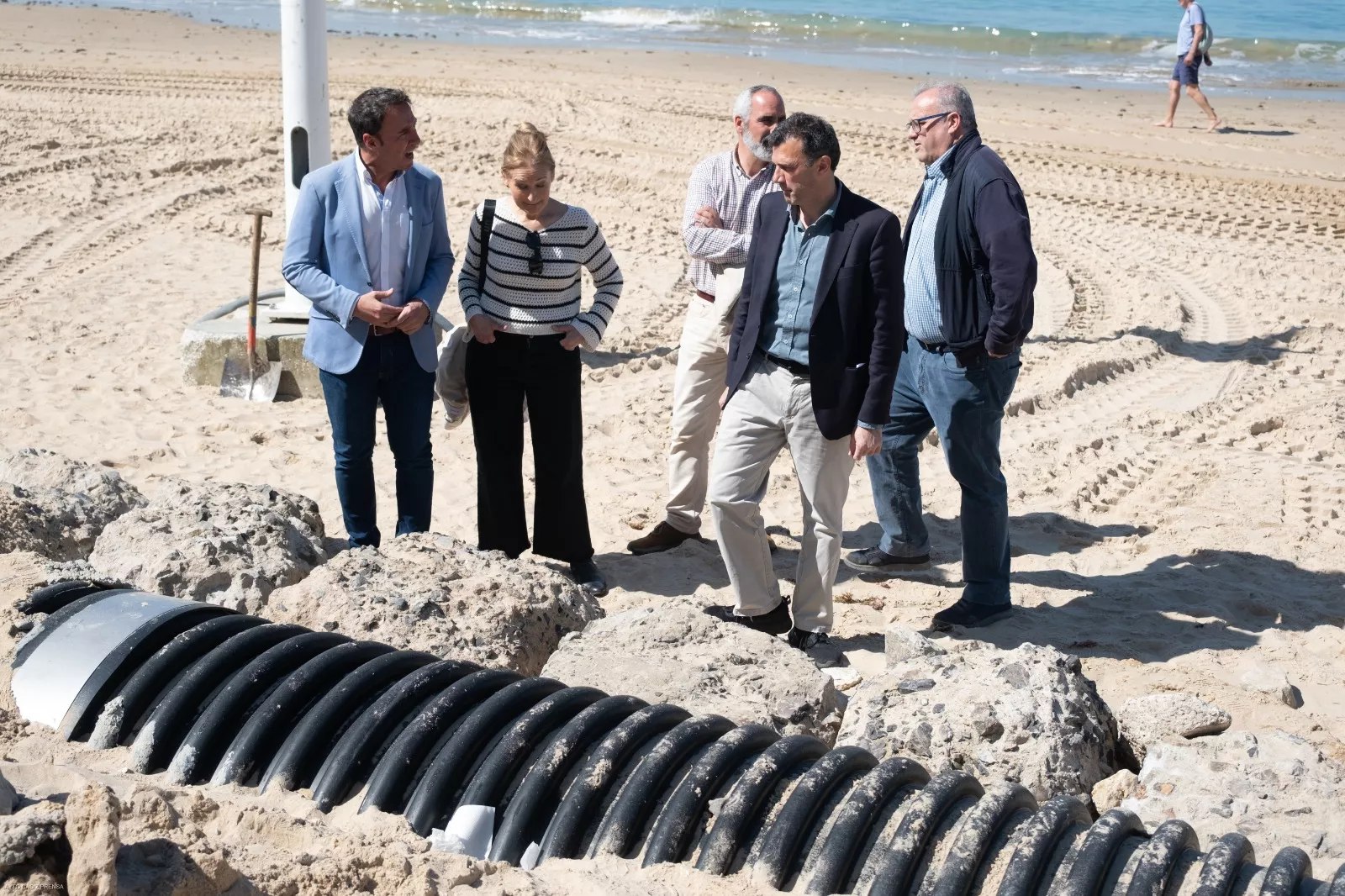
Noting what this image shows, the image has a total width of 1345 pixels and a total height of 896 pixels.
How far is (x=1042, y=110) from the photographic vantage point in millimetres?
17484

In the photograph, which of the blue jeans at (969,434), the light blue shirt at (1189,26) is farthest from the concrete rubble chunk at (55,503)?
the light blue shirt at (1189,26)

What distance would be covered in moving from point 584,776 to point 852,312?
194 centimetres

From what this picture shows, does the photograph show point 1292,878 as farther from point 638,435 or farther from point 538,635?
point 638,435

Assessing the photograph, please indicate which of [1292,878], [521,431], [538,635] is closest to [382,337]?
[521,431]

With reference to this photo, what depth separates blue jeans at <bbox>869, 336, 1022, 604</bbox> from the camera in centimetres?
485

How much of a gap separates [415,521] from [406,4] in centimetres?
2654

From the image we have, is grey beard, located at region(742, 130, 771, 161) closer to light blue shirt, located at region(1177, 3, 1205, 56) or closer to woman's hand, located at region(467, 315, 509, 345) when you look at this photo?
woman's hand, located at region(467, 315, 509, 345)

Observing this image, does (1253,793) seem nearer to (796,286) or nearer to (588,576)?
(796,286)

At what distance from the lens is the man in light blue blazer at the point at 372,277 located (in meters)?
4.75

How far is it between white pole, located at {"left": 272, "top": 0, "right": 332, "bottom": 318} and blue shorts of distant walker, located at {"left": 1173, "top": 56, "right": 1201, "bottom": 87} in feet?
39.5

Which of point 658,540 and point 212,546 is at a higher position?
point 212,546

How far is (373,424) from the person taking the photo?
5.07 meters

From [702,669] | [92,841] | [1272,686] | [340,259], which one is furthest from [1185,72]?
[92,841]

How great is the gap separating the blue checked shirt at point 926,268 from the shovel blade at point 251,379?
152 inches
